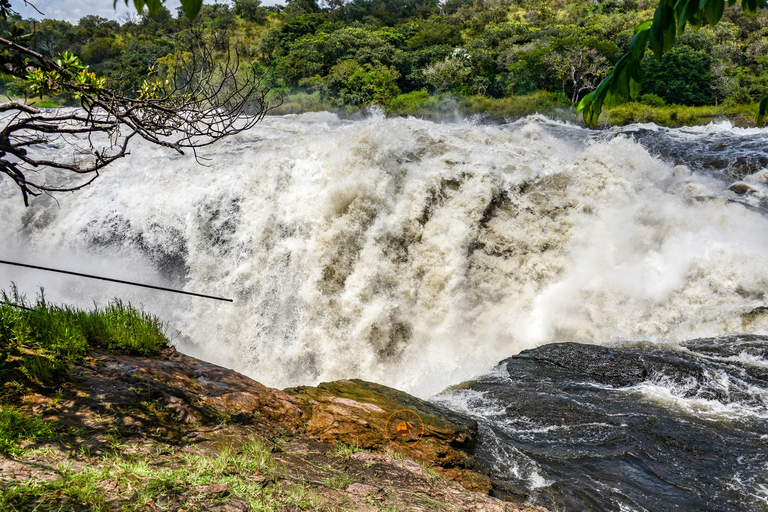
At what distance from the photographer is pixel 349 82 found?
31828 mm

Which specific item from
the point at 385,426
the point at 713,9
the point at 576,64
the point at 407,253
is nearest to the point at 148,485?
the point at 385,426

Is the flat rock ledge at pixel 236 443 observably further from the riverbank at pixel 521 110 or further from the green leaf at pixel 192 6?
the riverbank at pixel 521 110

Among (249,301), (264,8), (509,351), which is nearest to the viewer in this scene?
(509,351)

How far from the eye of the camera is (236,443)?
9.47 ft

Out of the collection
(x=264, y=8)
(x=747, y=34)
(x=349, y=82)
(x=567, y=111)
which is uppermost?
(x=264, y=8)

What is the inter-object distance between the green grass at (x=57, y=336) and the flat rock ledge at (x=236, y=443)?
13cm

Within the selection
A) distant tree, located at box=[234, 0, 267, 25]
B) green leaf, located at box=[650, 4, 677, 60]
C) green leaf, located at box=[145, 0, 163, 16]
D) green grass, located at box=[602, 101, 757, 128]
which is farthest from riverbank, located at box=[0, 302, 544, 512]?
distant tree, located at box=[234, 0, 267, 25]

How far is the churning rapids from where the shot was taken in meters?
4.75

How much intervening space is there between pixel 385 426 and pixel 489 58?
32.6 meters

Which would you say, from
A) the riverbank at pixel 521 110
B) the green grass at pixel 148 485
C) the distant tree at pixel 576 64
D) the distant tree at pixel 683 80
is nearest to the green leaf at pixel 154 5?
the green grass at pixel 148 485

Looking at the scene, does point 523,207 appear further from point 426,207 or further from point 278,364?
point 278,364

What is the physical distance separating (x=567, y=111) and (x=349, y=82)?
15471mm

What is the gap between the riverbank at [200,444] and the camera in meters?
2.09

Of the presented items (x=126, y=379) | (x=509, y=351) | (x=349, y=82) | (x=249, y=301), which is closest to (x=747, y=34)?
(x=349, y=82)
